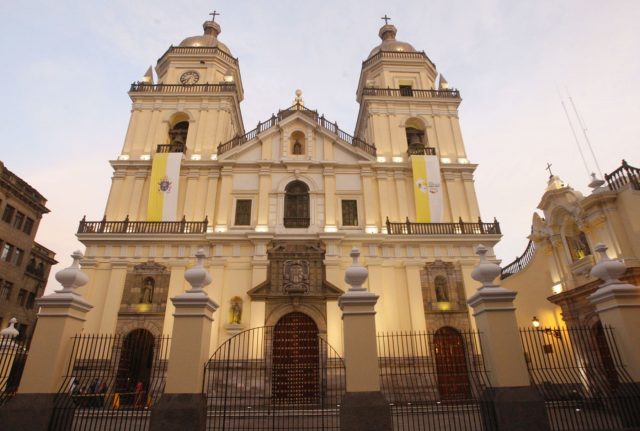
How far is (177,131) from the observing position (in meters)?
22.2

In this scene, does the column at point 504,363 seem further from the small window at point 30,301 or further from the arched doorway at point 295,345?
the small window at point 30,301

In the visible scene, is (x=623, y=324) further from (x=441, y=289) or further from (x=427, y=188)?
(x=427, y=188)

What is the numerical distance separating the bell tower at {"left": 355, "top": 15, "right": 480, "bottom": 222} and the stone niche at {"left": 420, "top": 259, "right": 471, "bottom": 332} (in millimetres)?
2517

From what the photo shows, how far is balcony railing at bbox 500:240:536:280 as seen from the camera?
1778 centimetres

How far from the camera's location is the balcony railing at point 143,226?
1784 cm

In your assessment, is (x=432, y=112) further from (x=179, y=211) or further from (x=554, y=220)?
(x=179, y=211)

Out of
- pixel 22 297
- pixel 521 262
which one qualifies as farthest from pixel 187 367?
pixel 22 297

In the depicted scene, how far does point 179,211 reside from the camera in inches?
752

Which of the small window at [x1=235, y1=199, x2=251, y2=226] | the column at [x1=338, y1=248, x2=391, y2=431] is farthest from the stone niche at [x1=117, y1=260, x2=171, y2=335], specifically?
the column at [x1=338, y1=248, x2=391, y2=431]

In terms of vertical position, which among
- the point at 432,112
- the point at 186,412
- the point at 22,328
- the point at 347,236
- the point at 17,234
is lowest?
the point at 186,412

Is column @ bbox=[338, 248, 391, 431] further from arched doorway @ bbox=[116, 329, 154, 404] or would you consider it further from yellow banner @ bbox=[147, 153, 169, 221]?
yellow banner @ bbox=[147, 153, 169, 221]

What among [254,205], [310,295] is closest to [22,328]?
[254,205]

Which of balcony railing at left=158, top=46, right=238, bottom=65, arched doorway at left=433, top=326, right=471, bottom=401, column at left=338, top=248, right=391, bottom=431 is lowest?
column at left=338, top=248, right=391, bottom=431

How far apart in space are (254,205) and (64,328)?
483 inches
